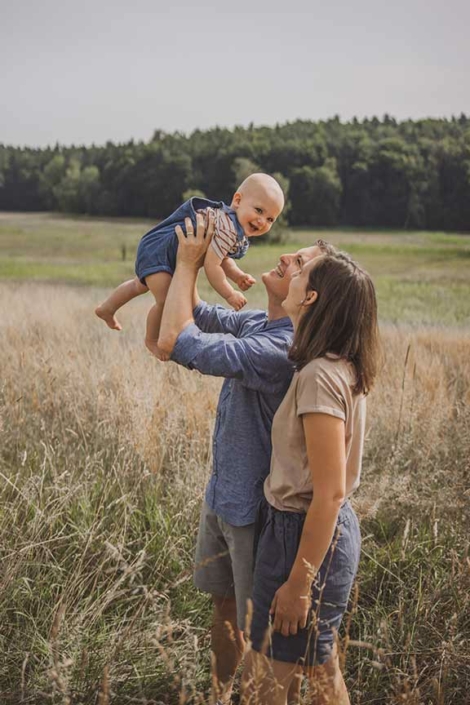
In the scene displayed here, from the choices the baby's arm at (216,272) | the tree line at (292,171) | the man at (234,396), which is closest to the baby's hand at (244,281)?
the baby's arm at (216,272)

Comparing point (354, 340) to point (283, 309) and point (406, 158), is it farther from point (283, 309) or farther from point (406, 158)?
point (406, 158)

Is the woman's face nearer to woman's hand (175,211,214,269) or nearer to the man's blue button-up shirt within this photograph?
the man's blue button-up shirt

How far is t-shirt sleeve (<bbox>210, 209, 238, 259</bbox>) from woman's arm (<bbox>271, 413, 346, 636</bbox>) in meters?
0.70

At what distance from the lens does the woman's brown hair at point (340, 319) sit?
57.4 inches

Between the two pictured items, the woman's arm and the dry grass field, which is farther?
the dry grass field

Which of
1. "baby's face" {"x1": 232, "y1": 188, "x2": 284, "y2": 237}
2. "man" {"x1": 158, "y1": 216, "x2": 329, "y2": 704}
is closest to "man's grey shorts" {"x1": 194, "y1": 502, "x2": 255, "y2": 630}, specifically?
"man" {"x1": 158, "y1": 216, "x2": 329, "y2": 704}

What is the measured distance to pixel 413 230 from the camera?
12633 mm

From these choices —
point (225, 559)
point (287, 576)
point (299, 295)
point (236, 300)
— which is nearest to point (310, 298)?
point (299, 295)

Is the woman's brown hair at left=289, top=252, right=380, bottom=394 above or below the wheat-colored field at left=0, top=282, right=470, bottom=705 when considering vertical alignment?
above

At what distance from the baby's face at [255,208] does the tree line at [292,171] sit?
8385 mm

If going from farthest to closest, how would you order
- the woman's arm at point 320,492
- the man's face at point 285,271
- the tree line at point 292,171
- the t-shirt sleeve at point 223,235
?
the tree line at point 292,171, the t-shirt sleeve at point 223,235, the man's face at point 285,271, the woman's arm at point 320,492

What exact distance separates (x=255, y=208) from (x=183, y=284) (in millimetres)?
464

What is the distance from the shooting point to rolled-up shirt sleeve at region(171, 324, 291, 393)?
153cm

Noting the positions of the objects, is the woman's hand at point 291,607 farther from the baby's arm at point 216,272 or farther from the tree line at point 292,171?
the tree line at point 292,171
